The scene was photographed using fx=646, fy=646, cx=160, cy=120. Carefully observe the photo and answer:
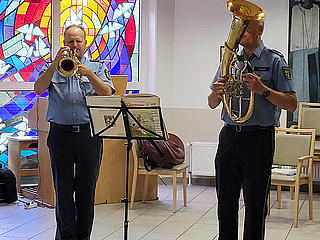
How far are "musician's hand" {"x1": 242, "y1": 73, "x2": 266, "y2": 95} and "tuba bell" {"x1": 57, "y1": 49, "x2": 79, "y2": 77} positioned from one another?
121 cm

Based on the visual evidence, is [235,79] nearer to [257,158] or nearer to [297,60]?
[257,158]

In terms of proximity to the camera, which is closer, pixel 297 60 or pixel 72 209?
pixel 72 209

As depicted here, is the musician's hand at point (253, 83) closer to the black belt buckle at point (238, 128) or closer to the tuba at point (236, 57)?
the tuba at point (236, 57)

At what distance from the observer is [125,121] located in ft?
13.8

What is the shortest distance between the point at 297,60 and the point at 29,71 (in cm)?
329

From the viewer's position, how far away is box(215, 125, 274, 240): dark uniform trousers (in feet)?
12.8

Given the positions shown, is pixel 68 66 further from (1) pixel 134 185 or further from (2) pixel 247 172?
(1) pixel 134 185

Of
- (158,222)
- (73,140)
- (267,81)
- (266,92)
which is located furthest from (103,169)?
(266,92)

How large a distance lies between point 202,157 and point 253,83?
4.49 m

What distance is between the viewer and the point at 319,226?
6086 mm

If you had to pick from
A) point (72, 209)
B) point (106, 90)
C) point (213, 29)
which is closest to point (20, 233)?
point (72, 209)

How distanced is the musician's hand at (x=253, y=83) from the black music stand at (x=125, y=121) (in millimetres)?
649

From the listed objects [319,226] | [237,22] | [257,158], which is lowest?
[319,226]

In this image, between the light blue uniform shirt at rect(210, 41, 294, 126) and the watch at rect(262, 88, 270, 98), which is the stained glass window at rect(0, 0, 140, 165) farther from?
the watch at rect(262, 88, 270, 98)
